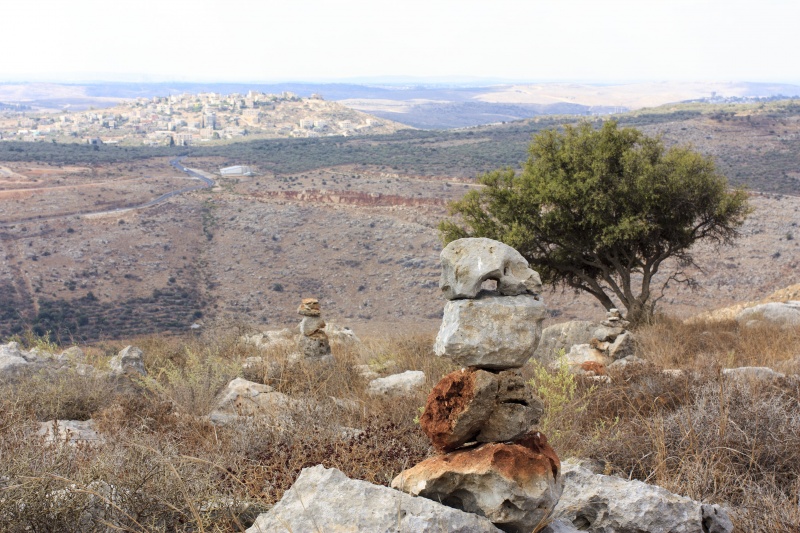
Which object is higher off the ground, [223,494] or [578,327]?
[223,494]

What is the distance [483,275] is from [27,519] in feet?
8.86

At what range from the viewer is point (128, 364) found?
816 centimetres

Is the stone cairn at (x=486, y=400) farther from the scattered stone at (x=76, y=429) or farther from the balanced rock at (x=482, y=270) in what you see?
the scattered stone at (x=76, y=429)

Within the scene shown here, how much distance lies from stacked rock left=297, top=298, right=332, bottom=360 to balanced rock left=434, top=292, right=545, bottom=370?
620cm

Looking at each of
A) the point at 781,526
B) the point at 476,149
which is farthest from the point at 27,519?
the point at 476,149

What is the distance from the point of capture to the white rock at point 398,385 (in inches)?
294

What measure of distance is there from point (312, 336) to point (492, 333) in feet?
21.3

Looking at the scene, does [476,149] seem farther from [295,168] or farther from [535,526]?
[535,526]

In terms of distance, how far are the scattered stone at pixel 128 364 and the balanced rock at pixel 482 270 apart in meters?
6.00

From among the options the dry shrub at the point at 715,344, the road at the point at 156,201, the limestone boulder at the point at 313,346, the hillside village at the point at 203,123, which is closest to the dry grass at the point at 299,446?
the dry shrub at the point at 715,344

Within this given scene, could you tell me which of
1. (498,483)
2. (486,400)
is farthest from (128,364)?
(498,483)

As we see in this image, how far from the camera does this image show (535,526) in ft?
10.4

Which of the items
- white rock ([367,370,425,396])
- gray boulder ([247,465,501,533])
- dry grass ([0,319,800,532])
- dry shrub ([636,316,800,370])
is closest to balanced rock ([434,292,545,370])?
gray boulder ([247,465,501,533])

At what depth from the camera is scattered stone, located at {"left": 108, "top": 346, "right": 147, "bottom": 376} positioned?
26.3 feet
